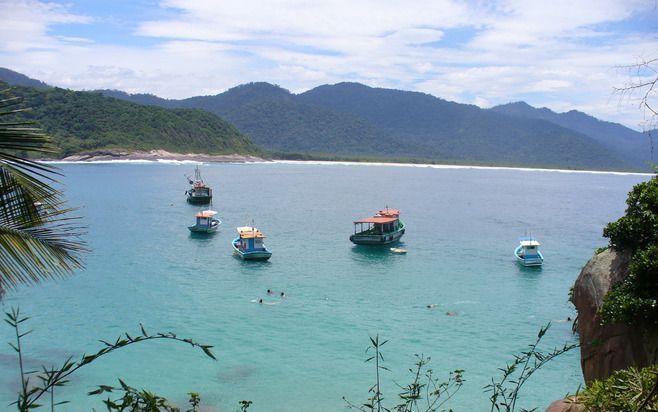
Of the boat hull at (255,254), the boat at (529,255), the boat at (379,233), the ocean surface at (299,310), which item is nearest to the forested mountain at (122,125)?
the ocean surface at (299,310)

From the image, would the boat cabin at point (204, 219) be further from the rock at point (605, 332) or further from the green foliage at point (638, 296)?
the green foliage at point (638, 296)

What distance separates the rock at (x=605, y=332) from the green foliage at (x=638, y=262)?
31 cm

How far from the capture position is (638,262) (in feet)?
33.7

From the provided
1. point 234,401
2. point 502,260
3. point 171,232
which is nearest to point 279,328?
point 234,401

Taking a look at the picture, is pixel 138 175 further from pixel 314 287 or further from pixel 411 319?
pixel 411 319

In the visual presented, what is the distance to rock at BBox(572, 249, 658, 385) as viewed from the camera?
406 inches

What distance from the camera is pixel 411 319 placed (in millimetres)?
24766

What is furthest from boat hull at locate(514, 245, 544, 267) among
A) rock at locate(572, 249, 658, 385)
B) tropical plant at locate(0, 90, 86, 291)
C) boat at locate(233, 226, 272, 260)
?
tropical plant at locate(0, 90, 86, 291)

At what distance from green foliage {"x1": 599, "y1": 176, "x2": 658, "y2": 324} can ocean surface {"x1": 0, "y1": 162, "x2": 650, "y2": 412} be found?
24.7ft

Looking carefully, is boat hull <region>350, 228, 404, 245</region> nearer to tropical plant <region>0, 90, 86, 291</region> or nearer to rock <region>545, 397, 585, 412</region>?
rock <region>545, 397, 585, 412</region>

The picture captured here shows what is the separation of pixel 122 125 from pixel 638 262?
152150 mm

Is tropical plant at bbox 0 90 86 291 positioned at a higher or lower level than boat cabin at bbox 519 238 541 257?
higher

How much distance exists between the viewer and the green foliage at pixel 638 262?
999cm

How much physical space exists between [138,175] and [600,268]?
348ft
